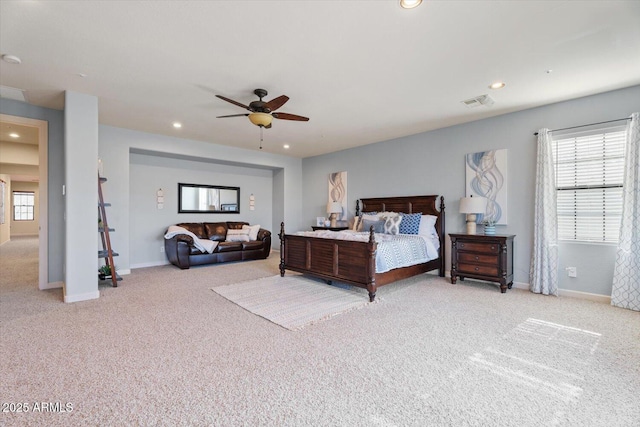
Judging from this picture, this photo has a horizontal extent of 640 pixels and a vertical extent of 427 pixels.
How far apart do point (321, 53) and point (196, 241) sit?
457 centimetres

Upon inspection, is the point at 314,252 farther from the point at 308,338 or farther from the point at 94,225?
the point at 94,225

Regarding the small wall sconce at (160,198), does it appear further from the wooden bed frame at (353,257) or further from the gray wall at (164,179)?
the wooden bed frame at (353,257)

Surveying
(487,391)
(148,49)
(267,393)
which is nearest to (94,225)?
(148,49)

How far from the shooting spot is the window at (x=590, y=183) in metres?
3.77

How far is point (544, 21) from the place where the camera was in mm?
2385

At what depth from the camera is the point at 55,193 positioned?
4520mm

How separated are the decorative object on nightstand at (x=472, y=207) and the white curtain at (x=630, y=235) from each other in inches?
61.0

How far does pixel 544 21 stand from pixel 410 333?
2881 millimetres

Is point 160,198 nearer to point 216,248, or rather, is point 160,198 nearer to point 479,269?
point 216,248

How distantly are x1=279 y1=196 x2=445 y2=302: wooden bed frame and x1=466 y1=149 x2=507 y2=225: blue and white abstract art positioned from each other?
24.7 inches

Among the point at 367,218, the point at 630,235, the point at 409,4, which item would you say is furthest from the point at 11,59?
the point at 630,235

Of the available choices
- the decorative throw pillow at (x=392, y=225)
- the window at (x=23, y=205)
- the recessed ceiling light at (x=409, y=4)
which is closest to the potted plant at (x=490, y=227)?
the decorative throw pillow at (x=392, y=225)

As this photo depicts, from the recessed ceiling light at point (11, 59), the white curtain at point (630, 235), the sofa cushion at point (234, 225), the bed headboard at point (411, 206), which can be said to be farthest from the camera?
the sofa cushion at point (234, 225)

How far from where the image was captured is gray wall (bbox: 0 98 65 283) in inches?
176
